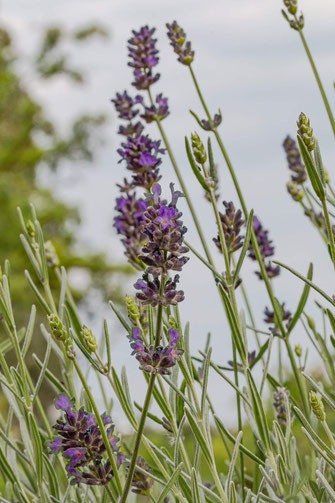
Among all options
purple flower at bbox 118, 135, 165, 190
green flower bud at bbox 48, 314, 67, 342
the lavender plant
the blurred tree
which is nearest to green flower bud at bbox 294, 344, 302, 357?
the lavender plant

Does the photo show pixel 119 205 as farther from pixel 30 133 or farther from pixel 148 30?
pixel 30 133

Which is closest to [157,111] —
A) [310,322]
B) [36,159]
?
[310,322]

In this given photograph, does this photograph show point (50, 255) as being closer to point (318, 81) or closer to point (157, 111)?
point (157, 111)

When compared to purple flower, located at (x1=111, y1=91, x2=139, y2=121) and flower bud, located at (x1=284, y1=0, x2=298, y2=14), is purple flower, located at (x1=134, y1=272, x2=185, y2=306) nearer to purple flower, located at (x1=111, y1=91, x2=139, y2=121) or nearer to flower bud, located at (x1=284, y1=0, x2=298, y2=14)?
purple flower, located at (x1=111, y1=91, x2=139, y2=121)

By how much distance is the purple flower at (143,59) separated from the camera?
1.25 meters

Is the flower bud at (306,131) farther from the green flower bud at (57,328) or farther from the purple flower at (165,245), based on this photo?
the green flower bud at (57,328)

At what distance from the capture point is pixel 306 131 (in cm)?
81

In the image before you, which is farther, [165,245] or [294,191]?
[294,191]

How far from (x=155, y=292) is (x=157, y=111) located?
616mm

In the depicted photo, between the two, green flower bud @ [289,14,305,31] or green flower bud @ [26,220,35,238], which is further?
green flower bud @ [289,14,305,31]

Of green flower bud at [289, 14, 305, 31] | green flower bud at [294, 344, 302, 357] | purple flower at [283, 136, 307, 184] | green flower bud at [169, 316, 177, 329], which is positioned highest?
green flower bud at [289, 14, 305, 31]

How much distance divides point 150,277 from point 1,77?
1144 centimetres

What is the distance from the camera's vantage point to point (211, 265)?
3.29 ft

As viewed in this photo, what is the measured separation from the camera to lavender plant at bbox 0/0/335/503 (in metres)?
0.72
